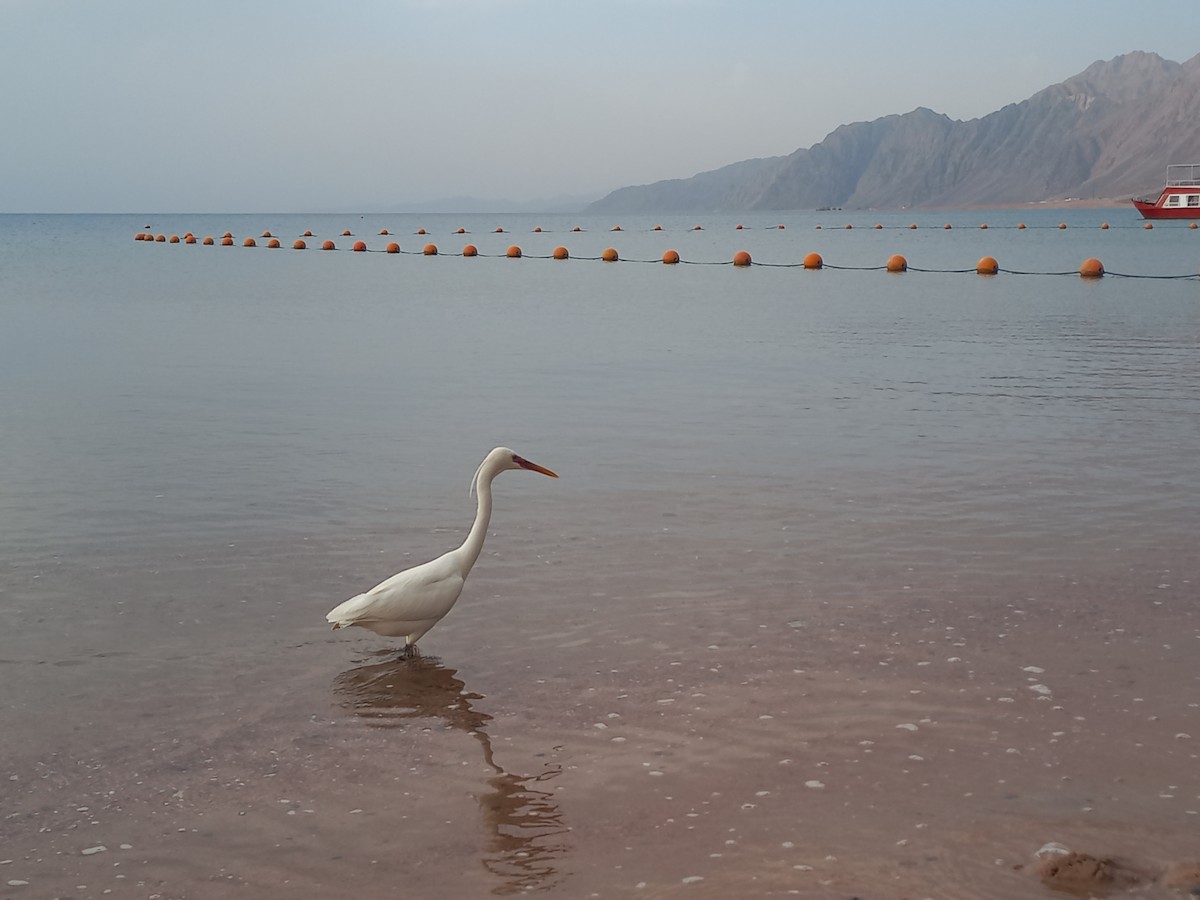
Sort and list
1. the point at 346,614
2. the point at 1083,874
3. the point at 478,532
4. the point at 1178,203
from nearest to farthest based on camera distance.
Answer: the point at 1083,874
the point at 346,614
the point at 478,532
the point at 1178,203

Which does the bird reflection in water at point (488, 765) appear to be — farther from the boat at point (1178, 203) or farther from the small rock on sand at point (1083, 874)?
the boat at point (1178, 203)

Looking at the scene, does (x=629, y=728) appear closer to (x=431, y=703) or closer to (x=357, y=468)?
(x=431, y=703)

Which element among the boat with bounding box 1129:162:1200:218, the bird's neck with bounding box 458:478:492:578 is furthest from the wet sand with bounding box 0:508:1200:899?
the boat with bounding box 1129:162:1200:218

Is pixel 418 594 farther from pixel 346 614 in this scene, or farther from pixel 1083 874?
pixel 1083 874

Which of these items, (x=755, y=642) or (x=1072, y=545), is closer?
(x=755, y=642)

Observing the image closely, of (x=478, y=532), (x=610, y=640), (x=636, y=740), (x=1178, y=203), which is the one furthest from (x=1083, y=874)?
(x=1178, y=203)

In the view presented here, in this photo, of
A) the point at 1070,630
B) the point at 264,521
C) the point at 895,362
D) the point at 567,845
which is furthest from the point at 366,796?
the point at 895,362

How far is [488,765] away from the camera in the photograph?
5.86 meters

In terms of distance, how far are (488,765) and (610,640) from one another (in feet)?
5.65

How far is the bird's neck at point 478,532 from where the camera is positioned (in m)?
7.55

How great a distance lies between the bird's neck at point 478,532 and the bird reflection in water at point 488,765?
0.64m

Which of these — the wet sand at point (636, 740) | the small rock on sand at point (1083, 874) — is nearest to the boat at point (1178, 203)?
the wet sand at point (636, 740)

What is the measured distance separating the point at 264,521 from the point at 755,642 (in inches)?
183

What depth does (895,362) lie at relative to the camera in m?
20.6
